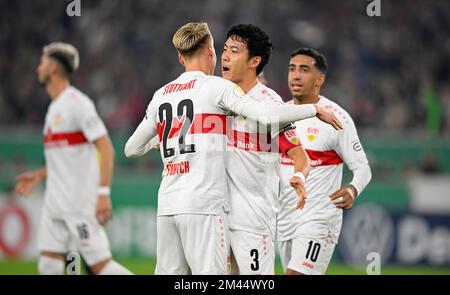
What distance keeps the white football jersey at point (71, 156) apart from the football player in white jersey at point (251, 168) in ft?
8.92

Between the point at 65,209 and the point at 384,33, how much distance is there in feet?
41.0

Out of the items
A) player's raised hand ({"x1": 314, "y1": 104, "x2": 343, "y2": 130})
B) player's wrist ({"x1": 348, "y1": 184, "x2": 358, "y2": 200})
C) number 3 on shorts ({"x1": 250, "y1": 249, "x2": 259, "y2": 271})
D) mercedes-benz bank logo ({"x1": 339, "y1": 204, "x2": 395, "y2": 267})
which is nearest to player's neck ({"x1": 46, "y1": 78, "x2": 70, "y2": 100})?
player's wrist ({"x1": 348, "y1": 184, "x2": 358, "y2": 200})

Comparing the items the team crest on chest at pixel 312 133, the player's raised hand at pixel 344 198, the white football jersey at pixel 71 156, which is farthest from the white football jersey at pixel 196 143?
the white football jersey at pixel 71 156

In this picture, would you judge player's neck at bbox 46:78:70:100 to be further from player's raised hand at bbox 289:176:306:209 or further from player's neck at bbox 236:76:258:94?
player's raised hand at bbox 289:176:306:209

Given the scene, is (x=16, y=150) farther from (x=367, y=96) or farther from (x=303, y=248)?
(x=303, y=248)

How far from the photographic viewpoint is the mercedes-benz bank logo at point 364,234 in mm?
14773

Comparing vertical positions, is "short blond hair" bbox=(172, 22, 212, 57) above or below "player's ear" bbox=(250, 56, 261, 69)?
above

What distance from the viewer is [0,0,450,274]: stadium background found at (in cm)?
1492

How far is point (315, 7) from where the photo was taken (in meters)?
20.8

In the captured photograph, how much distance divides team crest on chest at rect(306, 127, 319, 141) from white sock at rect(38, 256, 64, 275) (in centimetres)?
285

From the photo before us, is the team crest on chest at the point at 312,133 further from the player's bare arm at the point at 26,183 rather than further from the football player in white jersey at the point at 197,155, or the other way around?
the player's bare arm at the point at 26,183

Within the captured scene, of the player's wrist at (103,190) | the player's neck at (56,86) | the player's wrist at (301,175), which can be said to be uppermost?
the player's neck at (56,86)
